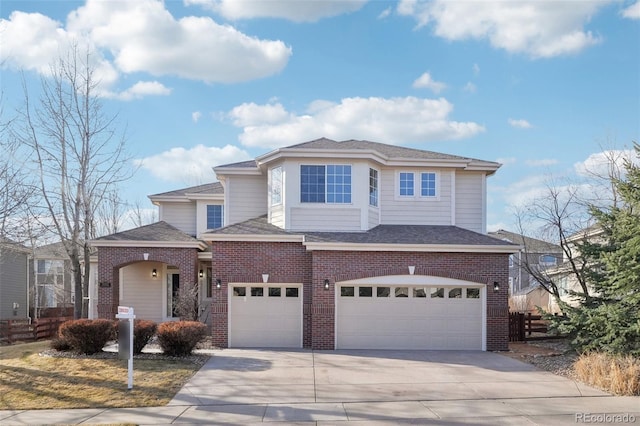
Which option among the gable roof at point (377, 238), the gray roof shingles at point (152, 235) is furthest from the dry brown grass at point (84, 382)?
the gray roof shingles at point (152, 235)

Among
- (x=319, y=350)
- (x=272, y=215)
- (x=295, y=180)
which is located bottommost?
(x=319, y=350)

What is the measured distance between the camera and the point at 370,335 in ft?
58.1

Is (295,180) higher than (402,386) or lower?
higher

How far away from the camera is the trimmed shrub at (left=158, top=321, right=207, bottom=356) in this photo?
1494cm

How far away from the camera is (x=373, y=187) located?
19656 millimetres

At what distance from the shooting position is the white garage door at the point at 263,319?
18047 mm

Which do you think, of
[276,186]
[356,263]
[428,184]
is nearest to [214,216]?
[276,186]

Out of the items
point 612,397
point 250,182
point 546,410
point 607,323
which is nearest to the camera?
point 546,410

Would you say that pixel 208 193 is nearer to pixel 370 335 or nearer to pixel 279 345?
pixel 279 345

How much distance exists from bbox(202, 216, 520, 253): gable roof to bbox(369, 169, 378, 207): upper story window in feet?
3.32

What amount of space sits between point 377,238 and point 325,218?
200cm

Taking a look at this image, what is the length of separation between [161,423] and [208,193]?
15.5m

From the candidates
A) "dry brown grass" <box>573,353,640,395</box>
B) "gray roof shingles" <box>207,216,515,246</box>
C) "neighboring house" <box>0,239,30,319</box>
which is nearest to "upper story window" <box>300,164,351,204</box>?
"gray roof shingles" <box>207,216,515,246</box>

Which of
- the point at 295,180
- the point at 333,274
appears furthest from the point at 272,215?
the point at 333,274
